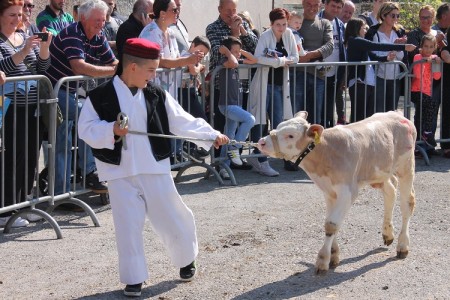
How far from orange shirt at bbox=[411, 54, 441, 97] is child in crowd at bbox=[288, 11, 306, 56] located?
172cm

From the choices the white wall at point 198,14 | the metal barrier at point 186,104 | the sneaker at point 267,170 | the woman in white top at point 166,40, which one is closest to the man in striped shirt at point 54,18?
the woman in white top at point 166,40

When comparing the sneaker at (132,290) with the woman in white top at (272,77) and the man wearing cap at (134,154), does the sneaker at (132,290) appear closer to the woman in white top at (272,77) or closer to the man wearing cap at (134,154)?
the man wearing cap at (134,154)

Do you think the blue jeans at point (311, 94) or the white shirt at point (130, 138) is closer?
the white shirt at point (130, 138)

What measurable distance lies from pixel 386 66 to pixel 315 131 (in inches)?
222

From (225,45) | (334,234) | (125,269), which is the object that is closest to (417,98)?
(225,45)

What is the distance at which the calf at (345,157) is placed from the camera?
676 centimetres

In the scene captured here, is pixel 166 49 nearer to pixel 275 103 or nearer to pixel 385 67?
pixel 275 103

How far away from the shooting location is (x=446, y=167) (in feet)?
38.1

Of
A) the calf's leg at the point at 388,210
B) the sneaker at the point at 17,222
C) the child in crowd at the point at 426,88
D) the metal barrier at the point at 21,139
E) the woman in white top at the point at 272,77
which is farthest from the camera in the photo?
the child in crowd at the point at 426,88

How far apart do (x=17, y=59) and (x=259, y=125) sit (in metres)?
3.82

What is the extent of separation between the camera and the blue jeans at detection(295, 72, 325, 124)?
11500 millimetres

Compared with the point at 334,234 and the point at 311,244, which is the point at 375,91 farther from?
the point at 334,234

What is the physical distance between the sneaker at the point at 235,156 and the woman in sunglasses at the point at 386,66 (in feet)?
7.09

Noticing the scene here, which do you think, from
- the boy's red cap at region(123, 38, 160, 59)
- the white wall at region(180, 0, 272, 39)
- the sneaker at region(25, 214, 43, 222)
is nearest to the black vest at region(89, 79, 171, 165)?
the boy's red cap at region(123, 38, 160, 59)
